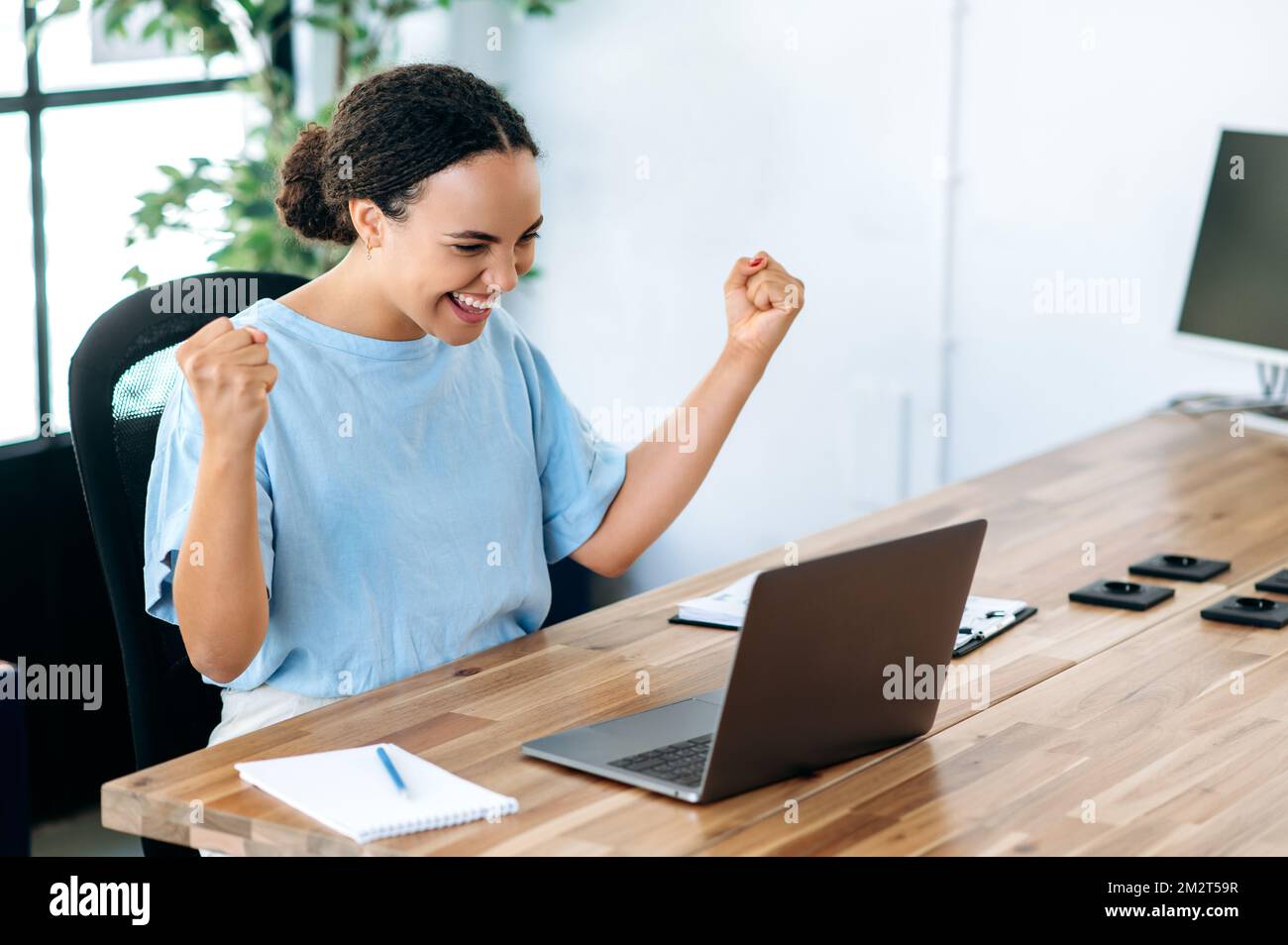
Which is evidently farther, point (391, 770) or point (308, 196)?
point (308, 196)

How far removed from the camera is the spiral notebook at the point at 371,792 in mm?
1239

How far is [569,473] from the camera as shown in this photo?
191 centimetres

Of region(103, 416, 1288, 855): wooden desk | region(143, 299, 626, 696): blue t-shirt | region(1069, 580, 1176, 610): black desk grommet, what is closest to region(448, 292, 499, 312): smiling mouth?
region(143, 299, 626, 696): blue t-shirt

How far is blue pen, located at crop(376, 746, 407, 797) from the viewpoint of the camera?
1298mm

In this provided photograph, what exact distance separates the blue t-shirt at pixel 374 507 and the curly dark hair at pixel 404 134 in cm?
16

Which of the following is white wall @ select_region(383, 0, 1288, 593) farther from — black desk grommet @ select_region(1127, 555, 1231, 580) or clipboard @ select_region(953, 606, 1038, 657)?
clipboard @ select_region(953, 606, 1038, 657)

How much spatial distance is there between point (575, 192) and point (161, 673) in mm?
2273

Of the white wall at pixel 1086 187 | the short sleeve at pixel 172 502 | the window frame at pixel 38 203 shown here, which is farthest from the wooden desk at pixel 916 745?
the window frame at pixel 38 203

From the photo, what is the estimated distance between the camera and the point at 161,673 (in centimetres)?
167

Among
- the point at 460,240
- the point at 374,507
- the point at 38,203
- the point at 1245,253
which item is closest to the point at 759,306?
the point at 460,240

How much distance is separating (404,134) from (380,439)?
0.32 metres

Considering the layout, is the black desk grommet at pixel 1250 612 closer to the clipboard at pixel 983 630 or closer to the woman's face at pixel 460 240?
the clipboard at pixel 983 630

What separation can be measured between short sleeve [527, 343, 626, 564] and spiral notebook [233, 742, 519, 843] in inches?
21.4

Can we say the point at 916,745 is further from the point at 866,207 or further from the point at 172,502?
the point at 866,207
